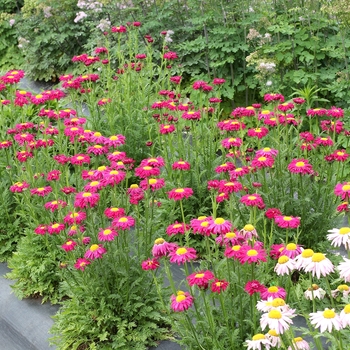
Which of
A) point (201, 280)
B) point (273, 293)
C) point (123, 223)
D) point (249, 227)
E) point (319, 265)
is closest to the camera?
point (319, 265)

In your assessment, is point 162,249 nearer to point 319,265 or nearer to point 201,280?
point 201,280

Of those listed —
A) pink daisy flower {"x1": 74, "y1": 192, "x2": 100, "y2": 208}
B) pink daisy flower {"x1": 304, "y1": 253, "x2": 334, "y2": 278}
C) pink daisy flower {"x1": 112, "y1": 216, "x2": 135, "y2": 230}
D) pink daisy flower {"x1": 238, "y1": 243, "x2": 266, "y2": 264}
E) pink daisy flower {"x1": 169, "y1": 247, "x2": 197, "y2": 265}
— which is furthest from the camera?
pink daisy flower {"x1": 74, "y1": 192, "x2": 100, "y2": 208}

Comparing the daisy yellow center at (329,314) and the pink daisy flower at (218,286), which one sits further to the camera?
the pink daisy flower at (218,286)

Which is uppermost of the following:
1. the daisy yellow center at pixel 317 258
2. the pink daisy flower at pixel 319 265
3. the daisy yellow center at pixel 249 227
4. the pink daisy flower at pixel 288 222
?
the daisy yellow center at pixel 317 258

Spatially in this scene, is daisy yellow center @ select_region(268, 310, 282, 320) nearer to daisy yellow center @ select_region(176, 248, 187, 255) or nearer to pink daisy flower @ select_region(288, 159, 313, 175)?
daisy yellow center @ select_region(176, 248, 187, 255)

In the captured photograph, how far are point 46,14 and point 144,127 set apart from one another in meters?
3.32

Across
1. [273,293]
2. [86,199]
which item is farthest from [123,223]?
[273,293]

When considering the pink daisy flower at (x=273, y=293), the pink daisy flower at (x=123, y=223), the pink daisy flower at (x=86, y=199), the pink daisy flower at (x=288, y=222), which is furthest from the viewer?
the pink daisy flower at (x=86, y=199)

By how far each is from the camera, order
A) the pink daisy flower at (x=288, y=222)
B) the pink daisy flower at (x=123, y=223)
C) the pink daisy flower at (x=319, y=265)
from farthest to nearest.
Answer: the pink daisy flower at (x=123, y=223)
the pink daisy flower at (x=288, y=222)
the pink daisy flower at (x=319, y=265)

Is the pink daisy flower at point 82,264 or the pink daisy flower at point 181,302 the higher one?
the pink daisy flower at point 181,302

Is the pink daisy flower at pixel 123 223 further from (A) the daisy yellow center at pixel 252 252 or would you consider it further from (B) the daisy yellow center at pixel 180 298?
(A) the daisy yellow center at pixel 252 252

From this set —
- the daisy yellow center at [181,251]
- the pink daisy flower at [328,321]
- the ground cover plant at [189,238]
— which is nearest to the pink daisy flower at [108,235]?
the ground cover plant at [189,238]

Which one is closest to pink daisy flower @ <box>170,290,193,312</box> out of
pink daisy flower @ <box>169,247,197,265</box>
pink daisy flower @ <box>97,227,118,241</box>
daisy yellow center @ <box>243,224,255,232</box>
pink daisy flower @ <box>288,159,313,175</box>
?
pink daisy flower @ <box>169,247,197,265</box>

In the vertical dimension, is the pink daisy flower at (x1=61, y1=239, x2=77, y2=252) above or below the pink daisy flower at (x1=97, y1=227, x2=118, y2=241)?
below
